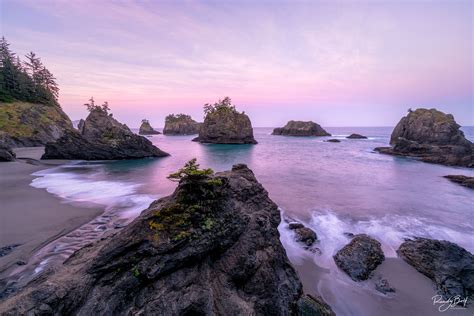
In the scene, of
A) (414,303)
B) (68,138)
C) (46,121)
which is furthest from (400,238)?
(46,121)

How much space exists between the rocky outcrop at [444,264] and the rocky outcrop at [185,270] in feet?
15.9

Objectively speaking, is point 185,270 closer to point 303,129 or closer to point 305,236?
point 305,236

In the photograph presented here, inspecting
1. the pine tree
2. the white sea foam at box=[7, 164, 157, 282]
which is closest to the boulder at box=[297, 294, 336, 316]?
the white sea foam at box=[7, 164, 157, 282]

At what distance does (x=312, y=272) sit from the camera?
805 cm

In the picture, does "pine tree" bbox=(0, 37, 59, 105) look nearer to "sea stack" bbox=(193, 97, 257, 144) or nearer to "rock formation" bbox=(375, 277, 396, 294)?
"sea stack" bbox=(193, 97, 257, 144)

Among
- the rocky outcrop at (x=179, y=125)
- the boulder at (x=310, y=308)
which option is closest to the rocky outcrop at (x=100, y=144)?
the boulder at (x=310, y=308)

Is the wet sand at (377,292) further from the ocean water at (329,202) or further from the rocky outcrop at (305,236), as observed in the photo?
the rocky outcrop at (305,236)

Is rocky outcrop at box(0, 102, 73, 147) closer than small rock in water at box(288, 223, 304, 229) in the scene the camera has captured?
No

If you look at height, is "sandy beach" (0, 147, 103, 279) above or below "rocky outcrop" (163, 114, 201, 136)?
below

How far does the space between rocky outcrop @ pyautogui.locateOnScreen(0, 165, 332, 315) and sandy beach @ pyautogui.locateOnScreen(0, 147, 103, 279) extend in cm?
421

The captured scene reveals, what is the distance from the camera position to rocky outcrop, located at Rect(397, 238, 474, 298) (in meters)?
7.17

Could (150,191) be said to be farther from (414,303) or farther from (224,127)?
(224,127)

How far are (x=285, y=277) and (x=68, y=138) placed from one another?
38.2 metres

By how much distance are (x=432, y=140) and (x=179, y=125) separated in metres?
115
